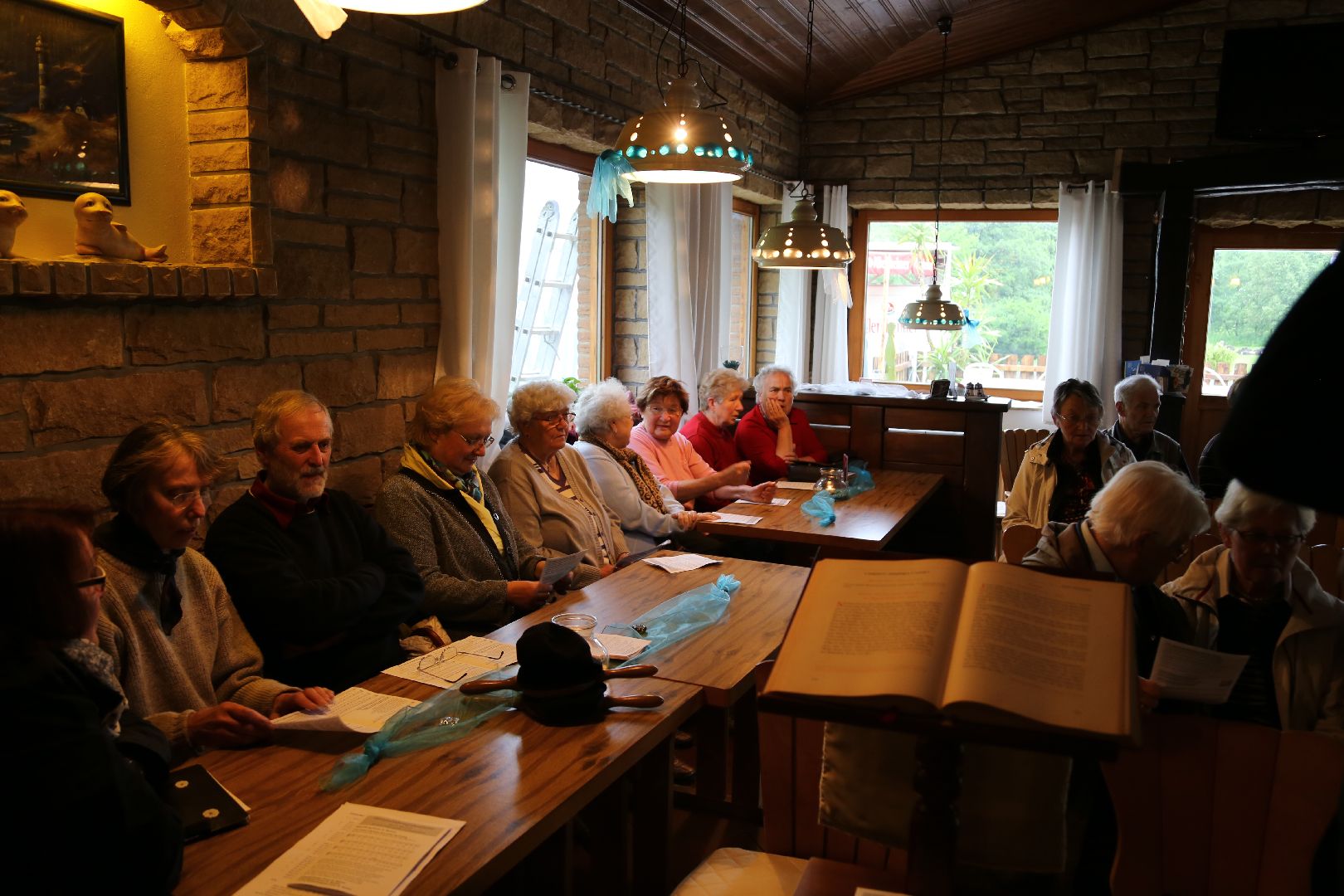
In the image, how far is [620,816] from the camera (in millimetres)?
2123

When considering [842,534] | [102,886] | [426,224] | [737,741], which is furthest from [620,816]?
[426,224]

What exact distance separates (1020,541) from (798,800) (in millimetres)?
1605

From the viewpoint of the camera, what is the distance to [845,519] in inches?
157

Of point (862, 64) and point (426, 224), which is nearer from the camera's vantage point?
point (426, 224)

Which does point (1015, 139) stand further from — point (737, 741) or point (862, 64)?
point (737, 741)

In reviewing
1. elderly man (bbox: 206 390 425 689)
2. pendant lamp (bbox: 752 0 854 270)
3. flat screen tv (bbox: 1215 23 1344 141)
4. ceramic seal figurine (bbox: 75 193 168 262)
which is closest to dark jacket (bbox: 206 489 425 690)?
elderly man (bbox: 206 390 425 689)

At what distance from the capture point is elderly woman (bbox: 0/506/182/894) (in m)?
1.17

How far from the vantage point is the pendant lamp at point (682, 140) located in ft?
9.45

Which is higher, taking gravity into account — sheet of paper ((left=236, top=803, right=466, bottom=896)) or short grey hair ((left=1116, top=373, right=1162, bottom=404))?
short grey hair ((left=1116, top=373, right=1162, bottom=404))

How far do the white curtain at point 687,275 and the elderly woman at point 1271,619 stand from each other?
3.42 m

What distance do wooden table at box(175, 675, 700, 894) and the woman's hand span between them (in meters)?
0.12

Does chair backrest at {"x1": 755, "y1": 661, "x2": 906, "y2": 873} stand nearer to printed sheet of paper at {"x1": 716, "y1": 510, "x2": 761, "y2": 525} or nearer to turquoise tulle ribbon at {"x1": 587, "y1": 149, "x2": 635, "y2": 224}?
printed sheet of paper at {"x1": 716, "y1": 510, "x2": 761, "y2": 525}

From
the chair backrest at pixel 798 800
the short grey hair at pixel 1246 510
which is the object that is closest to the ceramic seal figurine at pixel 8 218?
the chair backrest at pixel 798 800

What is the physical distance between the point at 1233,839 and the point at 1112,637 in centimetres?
74
